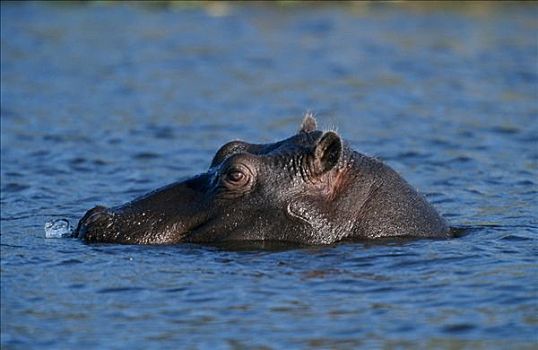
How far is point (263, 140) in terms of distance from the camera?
701 inches

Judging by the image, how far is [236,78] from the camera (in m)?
23.3

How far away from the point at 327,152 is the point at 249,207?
0.80 m

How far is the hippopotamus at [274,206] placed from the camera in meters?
11.2

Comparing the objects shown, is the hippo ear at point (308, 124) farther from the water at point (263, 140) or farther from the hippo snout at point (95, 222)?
the hippo snout at point (95, 222)

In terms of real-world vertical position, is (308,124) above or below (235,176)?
above

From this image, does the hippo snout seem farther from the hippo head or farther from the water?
the water

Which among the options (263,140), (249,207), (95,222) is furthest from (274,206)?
(263,140)

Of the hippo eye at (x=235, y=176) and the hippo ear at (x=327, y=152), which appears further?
the hippo eye at (x=235, y=176)

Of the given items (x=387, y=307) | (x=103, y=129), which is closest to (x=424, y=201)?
(x=387, y=307)

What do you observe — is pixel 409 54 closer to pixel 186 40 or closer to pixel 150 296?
pixel 186 40

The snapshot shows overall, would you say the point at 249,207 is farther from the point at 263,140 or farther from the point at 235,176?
the point at 263,140

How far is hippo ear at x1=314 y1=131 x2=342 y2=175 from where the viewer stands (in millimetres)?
10953

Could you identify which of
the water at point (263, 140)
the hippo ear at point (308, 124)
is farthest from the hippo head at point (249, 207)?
the hippo ear at point (308, 124)

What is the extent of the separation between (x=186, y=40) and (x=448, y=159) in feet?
39.2
